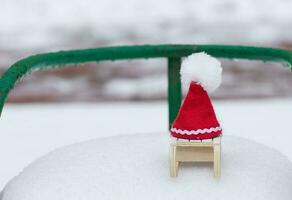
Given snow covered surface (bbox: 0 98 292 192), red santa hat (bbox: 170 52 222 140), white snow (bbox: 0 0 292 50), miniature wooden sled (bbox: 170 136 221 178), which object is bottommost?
snow covered surface (bbox: 0 98 292 192)

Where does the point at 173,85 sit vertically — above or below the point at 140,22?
below

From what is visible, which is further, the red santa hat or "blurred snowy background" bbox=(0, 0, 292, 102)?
"blurred snowy background" bbox=(0, 0, 292, 102)

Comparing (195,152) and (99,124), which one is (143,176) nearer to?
(195,152)

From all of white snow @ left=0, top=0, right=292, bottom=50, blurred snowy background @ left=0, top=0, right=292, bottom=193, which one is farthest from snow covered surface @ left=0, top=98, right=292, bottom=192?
white snow @ left=0, top=0, right=292, bottom=50

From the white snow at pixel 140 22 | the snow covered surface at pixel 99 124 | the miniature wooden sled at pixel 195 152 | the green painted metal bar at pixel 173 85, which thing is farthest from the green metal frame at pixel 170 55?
the white snow at pixel 140 22

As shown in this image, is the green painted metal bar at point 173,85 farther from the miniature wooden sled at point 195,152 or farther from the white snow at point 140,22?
the white snow at point 140,22

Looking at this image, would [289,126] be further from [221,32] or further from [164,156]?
[221,32]

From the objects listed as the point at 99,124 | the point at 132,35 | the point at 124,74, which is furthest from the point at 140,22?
the point at 99,124

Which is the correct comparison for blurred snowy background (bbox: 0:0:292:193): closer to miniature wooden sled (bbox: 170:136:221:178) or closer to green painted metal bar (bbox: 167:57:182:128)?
green painted metal bar (bbox: 167:57:182:128)
